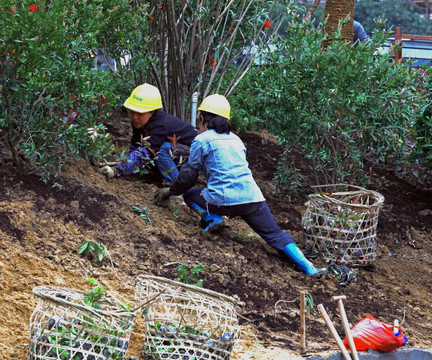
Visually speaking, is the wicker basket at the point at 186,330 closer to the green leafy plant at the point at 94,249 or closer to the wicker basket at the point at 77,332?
the wicker basket at the point at 77,332

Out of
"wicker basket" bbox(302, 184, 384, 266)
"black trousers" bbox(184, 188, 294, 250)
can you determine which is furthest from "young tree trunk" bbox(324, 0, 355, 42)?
"black trousers" bbox(184, 188, 294, 250)

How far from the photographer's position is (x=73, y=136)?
17.4ft

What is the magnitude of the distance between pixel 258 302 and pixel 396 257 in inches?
94.1

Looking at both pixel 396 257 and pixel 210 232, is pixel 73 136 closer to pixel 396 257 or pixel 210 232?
pixel 210 232

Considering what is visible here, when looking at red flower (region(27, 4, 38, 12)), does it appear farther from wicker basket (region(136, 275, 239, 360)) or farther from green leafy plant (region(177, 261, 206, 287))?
wicker basket (region(136, 275, 239, 360))

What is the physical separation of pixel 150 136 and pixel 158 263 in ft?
5.63

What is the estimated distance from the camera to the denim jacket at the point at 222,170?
554cm

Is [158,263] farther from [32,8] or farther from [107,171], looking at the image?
[32,8]

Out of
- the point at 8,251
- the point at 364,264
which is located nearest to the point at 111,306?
the point at 8,251

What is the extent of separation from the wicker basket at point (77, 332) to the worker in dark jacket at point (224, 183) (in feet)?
7.75

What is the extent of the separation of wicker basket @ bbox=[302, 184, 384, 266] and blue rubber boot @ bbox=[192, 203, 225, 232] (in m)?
0.81

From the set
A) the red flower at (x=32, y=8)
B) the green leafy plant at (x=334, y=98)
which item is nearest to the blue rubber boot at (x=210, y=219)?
the green leafy plant at (x=334, y=98)

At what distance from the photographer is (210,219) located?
5.73 meters

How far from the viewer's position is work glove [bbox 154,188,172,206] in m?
5.90
